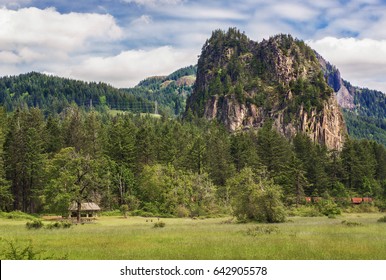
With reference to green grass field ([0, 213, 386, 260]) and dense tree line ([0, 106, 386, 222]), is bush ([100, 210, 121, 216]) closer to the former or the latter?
dense tree line ([0, 106, 386, 222])

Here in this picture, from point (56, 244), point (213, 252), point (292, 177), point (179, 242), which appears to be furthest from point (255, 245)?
point (292, 177)

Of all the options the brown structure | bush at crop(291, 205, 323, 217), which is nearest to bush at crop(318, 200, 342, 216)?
bush at crop(291, 205, 323, 217)

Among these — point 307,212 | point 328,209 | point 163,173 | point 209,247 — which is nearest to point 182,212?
point 163,173

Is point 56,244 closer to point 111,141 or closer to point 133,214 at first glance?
point 133,214

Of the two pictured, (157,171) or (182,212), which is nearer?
(182,212)

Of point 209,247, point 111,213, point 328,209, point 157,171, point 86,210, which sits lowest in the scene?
point 111,213

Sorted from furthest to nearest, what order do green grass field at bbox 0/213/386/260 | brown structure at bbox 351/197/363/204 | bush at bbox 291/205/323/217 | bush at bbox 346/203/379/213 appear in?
1. brown structure at bbox 351/197/363/204
2. bush at bbox 346/203/379/213
3. bush at bbox 291/205/323/217
4. green grass field at bbox 0/213/386/260

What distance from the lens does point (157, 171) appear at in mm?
93938

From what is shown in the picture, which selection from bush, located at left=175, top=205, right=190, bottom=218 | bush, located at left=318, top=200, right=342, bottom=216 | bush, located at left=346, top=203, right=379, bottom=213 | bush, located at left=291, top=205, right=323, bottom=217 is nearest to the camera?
bush, located at left=291, top=205, right=323, bottom=217

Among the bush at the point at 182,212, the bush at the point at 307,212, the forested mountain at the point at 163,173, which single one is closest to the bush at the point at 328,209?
the forested mountain at the point at 163,173

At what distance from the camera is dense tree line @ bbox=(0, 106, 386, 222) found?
228 feet

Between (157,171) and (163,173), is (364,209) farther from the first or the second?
(157,171)

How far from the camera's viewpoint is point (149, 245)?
31219 millimetres

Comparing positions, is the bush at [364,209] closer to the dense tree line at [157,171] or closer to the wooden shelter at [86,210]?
the dense tree line at [157,171]
